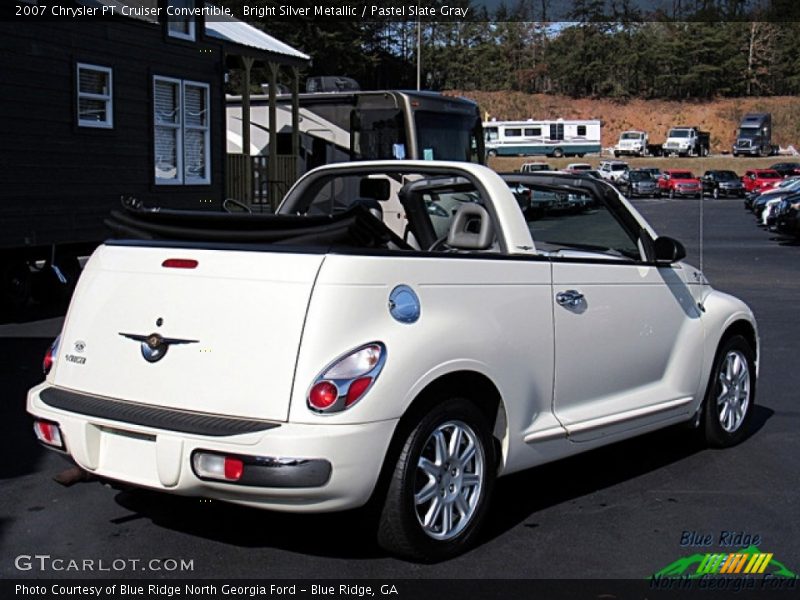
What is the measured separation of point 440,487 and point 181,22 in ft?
51.2

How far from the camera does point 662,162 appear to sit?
76.2m

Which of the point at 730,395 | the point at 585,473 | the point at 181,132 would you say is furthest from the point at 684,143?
the point at 585,473

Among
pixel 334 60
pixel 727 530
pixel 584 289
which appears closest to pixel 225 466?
pixel 584 289

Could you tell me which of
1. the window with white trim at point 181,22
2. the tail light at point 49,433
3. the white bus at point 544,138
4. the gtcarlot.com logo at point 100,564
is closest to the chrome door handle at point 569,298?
the gtcarlot.com logo at point 100,564

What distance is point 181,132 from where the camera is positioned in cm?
1858

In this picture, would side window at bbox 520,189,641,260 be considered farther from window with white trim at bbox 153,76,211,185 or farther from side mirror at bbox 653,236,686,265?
window with white trim at bbox 153,76,211,185

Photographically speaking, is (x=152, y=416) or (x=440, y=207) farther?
(x=440, y=207)

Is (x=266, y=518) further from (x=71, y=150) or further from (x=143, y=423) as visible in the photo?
(x=71, y=150)

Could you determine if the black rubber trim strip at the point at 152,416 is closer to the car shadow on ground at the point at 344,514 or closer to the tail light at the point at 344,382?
the tail light at the point at 344,382

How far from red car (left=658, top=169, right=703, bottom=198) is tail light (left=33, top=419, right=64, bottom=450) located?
5311cm

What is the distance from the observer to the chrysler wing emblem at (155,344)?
4.44 m

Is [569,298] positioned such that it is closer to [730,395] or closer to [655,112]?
[730,395]

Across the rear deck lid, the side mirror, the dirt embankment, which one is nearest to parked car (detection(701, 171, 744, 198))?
the dirt embankment
